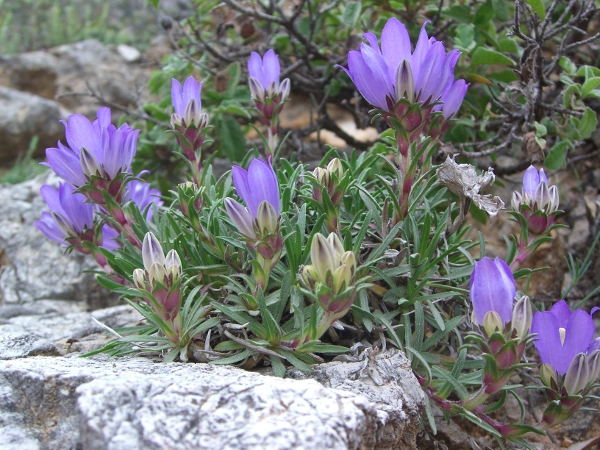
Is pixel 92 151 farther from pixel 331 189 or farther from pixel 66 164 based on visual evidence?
pixel 331 189

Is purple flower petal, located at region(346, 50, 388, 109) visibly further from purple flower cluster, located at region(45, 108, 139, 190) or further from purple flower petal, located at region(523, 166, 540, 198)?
purple flower cluster, located at region(45, 108, 139, 190)

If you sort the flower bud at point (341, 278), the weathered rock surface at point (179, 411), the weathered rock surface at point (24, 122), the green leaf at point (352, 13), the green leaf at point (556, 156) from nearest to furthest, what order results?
the weathered rock surface at point (179, 411)
the flower bud at point (341, 278)
the green leaf at point (556, 156)
the green leaf at point (352, 13)
the weathered rock surface at point (24, 122)

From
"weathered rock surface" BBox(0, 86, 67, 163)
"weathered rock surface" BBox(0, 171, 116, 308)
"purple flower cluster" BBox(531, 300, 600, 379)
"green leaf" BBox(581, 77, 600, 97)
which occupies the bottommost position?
"weathered rock surface" BBox(0, 171, 116, 308)

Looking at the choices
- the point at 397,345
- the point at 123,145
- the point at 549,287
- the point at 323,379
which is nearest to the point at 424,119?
the point at 397,345

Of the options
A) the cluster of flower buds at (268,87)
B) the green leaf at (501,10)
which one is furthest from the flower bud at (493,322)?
the green leaf at (501,10)

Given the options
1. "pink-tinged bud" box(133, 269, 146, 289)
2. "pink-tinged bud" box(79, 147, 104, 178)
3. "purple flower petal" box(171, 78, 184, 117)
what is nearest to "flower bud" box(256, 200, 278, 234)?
"pink-tinged bud" box(133, 269, 146, 289)

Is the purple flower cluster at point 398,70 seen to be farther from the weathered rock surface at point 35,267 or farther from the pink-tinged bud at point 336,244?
the weathered rock surface at point 35,267
